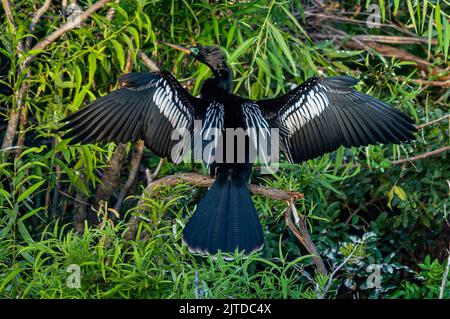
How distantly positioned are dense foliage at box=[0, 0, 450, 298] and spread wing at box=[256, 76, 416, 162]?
0.21 meters

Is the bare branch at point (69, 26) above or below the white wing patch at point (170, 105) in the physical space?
above

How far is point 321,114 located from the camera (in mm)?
4367

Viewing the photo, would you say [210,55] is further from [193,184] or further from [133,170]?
[133,170]

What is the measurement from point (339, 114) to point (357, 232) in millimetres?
1238

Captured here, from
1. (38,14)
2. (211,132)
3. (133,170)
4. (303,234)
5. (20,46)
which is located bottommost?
(303,234)

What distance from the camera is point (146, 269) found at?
133 inches

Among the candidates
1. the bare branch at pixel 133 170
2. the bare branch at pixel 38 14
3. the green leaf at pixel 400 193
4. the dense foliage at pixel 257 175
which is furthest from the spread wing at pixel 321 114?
the bare branch at pixel 38 14

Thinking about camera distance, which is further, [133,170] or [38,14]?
[133,170]

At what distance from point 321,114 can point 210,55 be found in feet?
2.25

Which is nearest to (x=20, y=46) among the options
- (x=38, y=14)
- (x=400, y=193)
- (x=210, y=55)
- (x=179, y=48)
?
(x=38, y=14)

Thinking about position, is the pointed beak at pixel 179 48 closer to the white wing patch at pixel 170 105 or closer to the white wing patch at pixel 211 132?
the white wing patch at pixel 170 105

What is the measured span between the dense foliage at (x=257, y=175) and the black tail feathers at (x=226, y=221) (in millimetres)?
81

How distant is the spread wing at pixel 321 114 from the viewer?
4270mm
